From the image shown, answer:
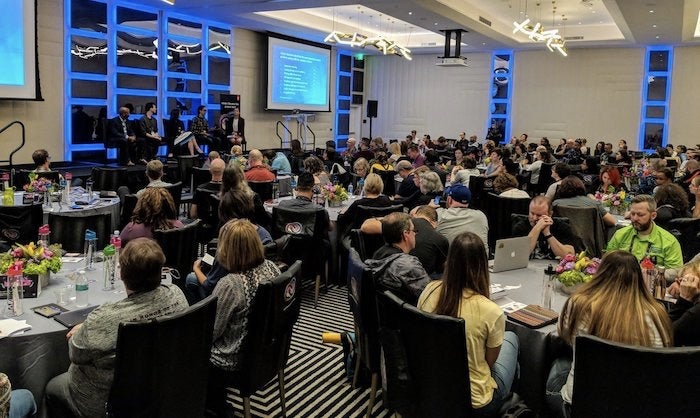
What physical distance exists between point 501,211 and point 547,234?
2.37 m

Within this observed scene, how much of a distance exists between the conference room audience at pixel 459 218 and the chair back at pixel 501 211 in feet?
5.08

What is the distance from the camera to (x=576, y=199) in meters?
5.51

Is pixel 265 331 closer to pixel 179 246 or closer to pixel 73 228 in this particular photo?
pixel 179 246

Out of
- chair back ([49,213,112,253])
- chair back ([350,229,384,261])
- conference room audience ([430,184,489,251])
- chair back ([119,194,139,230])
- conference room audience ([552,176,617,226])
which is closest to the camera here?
chair back ([49,213,112,253])

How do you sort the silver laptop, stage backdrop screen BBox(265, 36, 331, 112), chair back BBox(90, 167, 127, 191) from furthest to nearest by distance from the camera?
stage backdrop screen BBox(265, 36, 331, 112)
chair back BBox(90, 167, 127, 191)
the silver laptop

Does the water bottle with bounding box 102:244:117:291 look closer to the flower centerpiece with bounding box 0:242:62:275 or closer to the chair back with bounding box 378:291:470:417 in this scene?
the flower centerpiece with bounding box 0:242:62:275

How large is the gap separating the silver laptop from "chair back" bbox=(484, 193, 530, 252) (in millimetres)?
2353

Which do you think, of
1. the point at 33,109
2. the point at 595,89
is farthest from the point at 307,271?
the point at 595,89

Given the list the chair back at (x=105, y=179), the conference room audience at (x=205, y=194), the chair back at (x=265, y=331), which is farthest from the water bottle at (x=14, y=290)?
the chair back at (x=105, y=179)

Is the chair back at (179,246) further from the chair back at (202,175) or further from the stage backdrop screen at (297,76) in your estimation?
the stage backdrop screen at (297,76)

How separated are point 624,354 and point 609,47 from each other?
1728 centimetres

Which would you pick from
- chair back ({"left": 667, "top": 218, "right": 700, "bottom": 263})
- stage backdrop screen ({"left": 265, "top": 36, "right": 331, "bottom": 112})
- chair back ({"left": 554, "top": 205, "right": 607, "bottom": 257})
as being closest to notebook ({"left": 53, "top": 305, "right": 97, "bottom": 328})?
chair back ({"left": 554, "top": 205, "right": 607, "bottom": 257})

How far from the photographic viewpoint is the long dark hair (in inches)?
103

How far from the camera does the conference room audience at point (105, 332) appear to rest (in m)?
2.40
